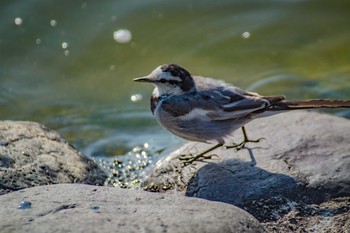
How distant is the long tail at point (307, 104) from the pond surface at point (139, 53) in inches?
80.3

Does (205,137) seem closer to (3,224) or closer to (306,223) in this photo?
(306,223)

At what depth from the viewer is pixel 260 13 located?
1065 centimetres

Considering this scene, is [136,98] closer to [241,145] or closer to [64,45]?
[64,45]

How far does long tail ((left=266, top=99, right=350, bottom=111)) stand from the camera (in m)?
6.22

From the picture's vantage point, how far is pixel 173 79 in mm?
6590

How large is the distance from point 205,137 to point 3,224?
265 cm

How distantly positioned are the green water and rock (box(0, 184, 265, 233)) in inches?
135

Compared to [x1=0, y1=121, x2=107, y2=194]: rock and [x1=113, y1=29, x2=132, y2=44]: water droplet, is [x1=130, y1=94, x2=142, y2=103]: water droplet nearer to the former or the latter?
[x1=113, y1=29, x2=132, y2=44]: water droplet

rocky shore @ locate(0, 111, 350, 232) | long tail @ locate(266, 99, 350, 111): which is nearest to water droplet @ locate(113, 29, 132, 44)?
rocky shore @ locate(0, 111, 350, 232)

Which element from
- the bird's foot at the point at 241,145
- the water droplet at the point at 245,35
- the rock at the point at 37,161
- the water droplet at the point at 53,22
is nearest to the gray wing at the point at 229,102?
the bird's foot at the point at 241,145

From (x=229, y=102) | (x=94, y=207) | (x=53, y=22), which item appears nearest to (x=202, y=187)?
(x=229, y=102)

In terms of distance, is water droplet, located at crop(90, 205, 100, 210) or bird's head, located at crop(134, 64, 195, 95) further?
bird's head, located at crop(134, 64, 195, 95)

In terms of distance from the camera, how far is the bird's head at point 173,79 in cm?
658

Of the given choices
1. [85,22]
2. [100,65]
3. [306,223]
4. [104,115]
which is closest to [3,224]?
[306,223]
